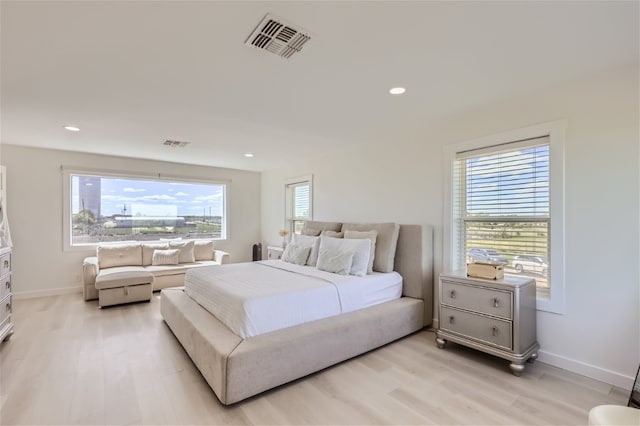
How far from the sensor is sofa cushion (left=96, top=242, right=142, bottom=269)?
188 inches

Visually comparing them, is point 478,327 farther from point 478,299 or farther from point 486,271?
point 486,271

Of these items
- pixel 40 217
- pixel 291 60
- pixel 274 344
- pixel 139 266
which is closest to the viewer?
pixel 291 60

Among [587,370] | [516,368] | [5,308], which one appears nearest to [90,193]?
[5,308]

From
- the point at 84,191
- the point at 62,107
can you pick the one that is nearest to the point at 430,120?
the point at 62,107

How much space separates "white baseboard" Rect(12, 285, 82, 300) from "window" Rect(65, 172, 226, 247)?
0.74 m

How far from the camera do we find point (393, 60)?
2.07m

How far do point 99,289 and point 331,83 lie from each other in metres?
4.16

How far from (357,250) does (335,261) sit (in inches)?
11.2

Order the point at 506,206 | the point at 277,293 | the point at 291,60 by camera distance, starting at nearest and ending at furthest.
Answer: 1. the point at 291,60
2. the point at 277,293
3. the point at 506,206

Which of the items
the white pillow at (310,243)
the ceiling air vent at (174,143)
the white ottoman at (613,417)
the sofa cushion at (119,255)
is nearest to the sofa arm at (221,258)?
the sofa cushion at (119,255)

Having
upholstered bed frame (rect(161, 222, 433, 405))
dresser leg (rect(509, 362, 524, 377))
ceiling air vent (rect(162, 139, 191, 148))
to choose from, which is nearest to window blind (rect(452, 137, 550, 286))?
upholstered bed frame (rect(161, 222, 433, 405))

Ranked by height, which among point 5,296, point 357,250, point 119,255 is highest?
point 357,250

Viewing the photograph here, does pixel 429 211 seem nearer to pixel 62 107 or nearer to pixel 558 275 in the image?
pixel 558 275

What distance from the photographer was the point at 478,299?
2600mm
